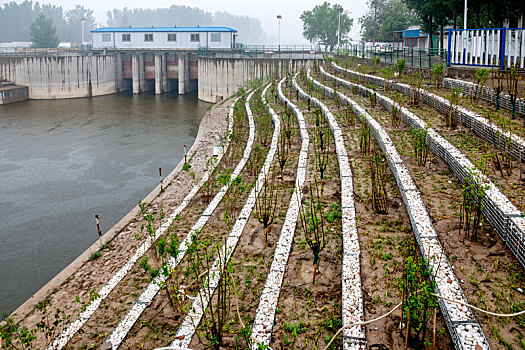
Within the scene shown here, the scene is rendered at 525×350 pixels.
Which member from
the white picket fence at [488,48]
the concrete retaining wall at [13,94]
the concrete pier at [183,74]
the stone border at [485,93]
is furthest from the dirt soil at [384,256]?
the concrete retaining wall at [13,94]

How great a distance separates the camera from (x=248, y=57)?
132 feet

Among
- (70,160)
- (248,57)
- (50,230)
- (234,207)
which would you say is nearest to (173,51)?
(248,57)

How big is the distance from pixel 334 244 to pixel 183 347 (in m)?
2.54

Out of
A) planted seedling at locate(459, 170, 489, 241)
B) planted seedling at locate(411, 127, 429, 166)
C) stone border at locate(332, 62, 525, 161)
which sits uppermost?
stone border at locate(332, 62, 525, 161)

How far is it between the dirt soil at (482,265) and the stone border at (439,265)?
0.43ft

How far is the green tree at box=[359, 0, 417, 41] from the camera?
148ft

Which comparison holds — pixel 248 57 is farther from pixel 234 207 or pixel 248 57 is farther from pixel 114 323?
pixel 114 323

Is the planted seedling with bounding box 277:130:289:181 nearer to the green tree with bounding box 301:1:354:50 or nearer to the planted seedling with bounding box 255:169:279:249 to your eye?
the planted seedling with bounding box 255:169:279:249

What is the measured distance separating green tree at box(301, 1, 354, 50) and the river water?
1259 inches

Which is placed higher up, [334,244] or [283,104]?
[283,104]

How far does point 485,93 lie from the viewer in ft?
33.7

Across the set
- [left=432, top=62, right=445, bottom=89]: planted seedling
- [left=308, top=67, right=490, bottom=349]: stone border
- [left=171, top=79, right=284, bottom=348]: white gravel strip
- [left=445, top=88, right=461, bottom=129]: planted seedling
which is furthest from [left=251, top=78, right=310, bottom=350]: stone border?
[left=432, top=62, right=445, bottom=89]: planted seedling

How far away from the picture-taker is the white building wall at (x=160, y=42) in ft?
152

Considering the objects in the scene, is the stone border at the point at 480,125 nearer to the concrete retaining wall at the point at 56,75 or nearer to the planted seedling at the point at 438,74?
the planted seedling at the point at 438,74
